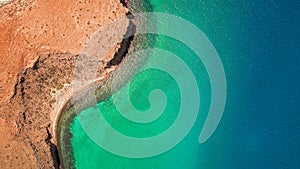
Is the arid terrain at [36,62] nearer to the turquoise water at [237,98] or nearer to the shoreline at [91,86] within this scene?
the shoreline at [91,86]

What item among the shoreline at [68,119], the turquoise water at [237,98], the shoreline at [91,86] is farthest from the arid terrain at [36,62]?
the turquoise water at [237,98]

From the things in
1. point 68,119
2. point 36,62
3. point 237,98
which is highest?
point 237,98

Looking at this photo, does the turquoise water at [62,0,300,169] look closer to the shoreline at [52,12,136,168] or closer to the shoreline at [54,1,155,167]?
the shoreline at [54,1,155,167]

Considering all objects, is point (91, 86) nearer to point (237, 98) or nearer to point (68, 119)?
point (68, 119)

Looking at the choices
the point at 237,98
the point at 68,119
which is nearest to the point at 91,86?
the point at 68,119

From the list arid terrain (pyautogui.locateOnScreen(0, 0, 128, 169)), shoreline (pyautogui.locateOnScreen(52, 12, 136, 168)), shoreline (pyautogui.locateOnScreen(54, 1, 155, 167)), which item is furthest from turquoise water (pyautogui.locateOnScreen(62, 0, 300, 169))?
arid terrain (pyautogui.locateOnScreen(0, 0, 128, 169))
